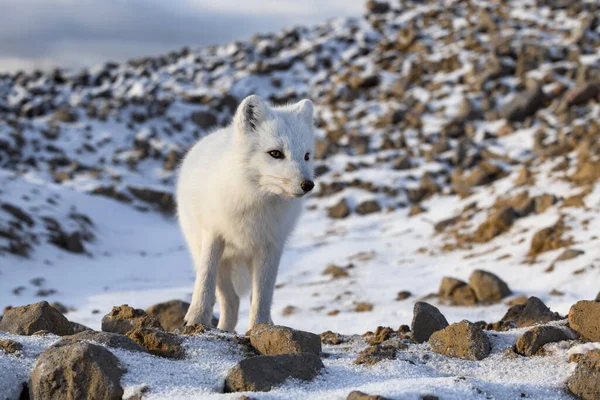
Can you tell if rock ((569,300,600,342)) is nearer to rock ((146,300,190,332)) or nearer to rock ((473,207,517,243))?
rock ((146,300,190,332))

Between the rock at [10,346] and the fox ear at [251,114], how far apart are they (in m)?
2.14

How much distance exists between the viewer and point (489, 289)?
7.16 meters

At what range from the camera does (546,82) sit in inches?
755

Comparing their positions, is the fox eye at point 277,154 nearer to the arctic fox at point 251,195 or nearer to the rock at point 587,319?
the arctic fox at point 251,195

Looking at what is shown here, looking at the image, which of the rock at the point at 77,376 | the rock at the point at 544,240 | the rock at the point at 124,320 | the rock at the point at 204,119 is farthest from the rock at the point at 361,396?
the rock at the point at 204,119

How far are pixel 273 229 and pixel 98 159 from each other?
57.9ft

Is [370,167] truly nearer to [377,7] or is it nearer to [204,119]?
[204,119]

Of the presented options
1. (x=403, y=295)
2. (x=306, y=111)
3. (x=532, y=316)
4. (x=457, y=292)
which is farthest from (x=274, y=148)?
(x=403, y=295)

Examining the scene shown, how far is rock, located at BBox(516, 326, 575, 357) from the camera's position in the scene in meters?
3.55

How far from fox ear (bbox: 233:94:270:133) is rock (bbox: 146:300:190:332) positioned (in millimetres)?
2232

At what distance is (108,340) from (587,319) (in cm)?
269

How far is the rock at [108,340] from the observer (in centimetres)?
315

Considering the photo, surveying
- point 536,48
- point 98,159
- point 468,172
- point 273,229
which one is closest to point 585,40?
point 536,48

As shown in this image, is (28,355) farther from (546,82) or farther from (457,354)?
(546,82)
